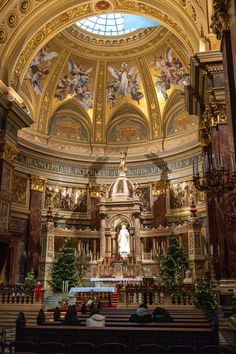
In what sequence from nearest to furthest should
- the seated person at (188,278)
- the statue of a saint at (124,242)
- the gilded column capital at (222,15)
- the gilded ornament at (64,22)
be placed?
the gilded column capital at (222,15) < the seated person at (188,278) < the gilded ornament at (64,22) < the statue of a saint at (124,242)

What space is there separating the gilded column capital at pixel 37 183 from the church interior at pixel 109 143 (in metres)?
0.09

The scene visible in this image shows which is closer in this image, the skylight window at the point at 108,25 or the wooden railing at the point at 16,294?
the wooden railing at the point at 16,294

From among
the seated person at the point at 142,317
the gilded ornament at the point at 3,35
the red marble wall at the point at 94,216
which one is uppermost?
the gilded ornament at the point at 3,35

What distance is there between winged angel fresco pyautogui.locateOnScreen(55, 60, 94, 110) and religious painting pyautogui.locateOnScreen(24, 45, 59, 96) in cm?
114

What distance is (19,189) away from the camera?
818 inches

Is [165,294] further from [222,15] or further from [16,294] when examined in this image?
[222,15]

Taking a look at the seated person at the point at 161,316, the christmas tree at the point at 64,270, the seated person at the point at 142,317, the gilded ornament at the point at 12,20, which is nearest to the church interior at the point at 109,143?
the gilded ornament at the point at 12,20

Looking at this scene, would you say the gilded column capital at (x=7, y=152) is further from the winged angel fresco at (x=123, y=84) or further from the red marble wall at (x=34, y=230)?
the winged angel fresco at (x=123, y=84)

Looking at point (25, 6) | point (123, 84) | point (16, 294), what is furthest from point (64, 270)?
point (123, 84)

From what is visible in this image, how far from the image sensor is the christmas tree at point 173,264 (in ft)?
54.5

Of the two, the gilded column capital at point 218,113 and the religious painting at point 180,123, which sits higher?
the religious painting at point 180,123

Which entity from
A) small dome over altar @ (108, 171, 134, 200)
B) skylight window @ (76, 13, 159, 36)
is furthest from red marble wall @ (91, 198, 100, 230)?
skylight window @ (76, 13, 159, 36)

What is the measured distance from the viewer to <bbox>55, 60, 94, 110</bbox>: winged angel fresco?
24.3 m

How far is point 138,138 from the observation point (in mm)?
25203
